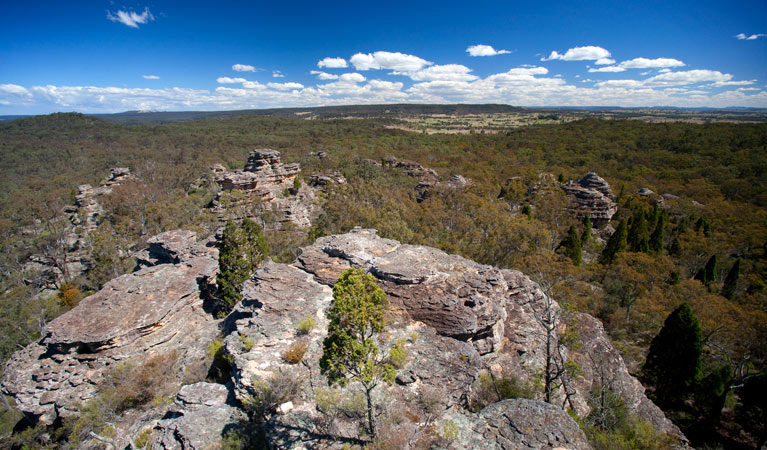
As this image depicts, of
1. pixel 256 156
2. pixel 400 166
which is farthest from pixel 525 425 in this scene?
pixel 400 166

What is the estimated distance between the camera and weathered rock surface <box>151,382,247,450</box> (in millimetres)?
10141

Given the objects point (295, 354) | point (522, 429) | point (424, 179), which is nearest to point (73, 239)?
point (295, 354)

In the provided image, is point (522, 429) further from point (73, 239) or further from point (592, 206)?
point (73, 239)

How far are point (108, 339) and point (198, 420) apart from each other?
9950 millimetres

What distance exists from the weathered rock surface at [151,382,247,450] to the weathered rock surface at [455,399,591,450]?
26.1 ft

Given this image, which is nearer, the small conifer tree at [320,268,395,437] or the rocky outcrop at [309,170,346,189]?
the small conifer tree at [320,268,395,437]

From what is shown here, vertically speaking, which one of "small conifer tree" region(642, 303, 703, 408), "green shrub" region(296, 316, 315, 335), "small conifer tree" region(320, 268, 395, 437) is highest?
"small conifer tree" region(320, 268, 395, 437)

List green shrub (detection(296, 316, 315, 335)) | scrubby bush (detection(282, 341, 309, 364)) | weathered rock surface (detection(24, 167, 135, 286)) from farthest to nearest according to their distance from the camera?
1. weathered rock surface (detection(24, 167, 135, 286))
2. green shrub (detection(296, 316, 315, 335))
3. scrubby bush (detection(282, 341, 309, 364))

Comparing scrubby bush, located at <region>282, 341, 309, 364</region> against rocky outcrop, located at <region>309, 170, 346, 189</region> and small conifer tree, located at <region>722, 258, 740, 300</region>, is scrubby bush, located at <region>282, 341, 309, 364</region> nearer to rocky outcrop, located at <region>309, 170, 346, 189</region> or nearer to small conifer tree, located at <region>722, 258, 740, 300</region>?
small conifer tree, located at <region>722, 258, 740, 300</region>

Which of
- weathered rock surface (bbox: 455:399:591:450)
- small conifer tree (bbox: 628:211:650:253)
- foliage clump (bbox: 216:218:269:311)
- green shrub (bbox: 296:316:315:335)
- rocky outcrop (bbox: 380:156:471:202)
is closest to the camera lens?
weathered rock surface (bbox: 455:399:591:450)

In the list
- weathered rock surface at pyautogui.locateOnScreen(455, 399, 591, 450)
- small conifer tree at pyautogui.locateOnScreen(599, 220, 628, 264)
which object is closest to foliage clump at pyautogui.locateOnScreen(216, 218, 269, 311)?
weathered rock surface at pyautogui.locateOnScreen(455, 399, 591, 450)

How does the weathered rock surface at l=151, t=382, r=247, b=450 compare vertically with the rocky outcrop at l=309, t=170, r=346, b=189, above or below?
below

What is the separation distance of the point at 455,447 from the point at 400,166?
6816 cm

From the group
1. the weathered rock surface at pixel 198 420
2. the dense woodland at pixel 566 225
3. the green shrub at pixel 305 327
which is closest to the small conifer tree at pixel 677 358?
the dense woodland at pixel 566 225
